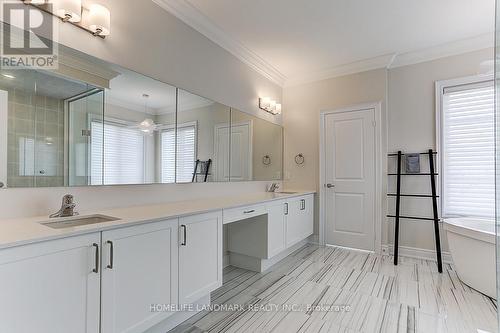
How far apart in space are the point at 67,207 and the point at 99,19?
4.07 ft

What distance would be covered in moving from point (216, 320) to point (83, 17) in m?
2.33

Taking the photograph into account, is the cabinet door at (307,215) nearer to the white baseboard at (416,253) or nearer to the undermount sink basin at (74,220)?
the white baseboard at (416,253)

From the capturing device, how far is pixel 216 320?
1.88 metres

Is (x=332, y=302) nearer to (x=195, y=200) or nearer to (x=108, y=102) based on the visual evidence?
(x=195, y=200)

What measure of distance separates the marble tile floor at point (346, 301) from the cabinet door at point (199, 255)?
0.93 ft

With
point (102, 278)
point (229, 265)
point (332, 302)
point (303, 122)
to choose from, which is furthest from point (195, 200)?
point (303, 122)

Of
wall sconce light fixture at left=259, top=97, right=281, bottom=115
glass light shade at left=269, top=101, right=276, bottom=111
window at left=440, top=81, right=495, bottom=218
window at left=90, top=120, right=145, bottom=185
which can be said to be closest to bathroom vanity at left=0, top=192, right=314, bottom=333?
window at left=90, top=120, right=145, bottom=185

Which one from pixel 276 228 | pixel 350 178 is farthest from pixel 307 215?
pixel 276 228

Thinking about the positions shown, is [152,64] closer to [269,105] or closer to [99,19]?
[99,19]

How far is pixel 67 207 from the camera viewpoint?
1465 millimetres

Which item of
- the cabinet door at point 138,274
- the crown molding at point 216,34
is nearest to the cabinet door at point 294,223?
the cabinet door at point 138,274

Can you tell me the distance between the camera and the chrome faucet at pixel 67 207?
4.75 feet

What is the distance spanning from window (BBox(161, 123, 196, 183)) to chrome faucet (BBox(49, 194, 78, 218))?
751 millimetres

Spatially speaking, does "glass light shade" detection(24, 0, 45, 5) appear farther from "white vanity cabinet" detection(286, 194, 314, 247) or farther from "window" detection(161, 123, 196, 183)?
"white vanity cabinet" detection(286, 194, 314, 247)
